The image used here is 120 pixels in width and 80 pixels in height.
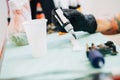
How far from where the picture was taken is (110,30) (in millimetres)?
1400

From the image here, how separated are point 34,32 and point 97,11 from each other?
160 cm

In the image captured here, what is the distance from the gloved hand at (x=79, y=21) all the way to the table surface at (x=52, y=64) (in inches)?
5.4

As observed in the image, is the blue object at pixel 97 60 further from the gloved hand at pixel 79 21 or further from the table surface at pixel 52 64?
the gloved hand at pixel 79 21

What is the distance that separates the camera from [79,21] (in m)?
1.17

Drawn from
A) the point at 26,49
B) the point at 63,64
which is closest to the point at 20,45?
the point at 26,49

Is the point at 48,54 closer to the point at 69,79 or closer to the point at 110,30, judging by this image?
the point at 69,79

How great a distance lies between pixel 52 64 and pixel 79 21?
466mm

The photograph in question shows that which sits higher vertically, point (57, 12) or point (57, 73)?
point (57, 12)

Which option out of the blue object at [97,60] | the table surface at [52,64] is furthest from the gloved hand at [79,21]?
the blue object at [97,60]

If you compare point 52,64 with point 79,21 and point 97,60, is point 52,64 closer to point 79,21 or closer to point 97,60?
point 97,60

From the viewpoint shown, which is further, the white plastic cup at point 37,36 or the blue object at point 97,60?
the white plastic cup at point 37,36

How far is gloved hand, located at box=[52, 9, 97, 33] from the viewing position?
3.72 feet

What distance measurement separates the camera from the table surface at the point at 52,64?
2.18ft

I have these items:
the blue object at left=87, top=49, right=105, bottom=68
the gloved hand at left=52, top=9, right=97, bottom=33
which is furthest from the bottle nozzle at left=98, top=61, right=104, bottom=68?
the gloved hand at left=52, top=9, right=97, bottom=33
